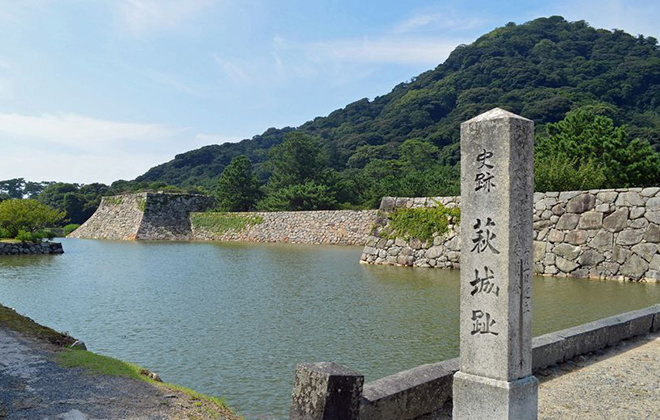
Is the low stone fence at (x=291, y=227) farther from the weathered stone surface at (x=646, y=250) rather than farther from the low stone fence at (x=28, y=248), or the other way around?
the weathered stone surface at (x=646, y=250)

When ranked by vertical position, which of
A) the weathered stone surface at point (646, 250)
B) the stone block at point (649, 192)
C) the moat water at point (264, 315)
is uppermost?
the stone block at point (649, 192)

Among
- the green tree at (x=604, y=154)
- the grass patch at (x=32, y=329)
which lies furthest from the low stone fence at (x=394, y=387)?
the green tree at (x=604, y=154)

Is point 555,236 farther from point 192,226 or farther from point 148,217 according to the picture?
point 148,217

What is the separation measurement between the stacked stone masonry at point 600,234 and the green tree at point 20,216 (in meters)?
17.3

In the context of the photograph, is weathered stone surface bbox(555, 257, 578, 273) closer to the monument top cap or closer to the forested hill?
the monument top cap

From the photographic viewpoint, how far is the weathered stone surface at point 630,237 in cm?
1079

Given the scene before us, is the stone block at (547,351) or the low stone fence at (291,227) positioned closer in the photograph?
the stone block at (547,351)

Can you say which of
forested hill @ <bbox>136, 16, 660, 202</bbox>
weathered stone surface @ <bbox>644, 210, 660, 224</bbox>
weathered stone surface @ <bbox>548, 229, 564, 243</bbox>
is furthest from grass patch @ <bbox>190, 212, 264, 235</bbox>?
weathered stone surface @ <bbox>644, 210, 660, 224</bbox>

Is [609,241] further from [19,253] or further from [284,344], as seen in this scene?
[19,253]

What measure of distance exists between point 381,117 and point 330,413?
6202cm

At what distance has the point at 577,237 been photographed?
11.7 metres

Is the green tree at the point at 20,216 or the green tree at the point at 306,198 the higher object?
the green tree at the point at 306,198

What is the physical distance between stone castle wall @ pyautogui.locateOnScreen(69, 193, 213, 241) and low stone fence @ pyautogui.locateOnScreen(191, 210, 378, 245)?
1876 mm

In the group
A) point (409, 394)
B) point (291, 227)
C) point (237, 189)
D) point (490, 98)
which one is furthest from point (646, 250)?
point (490, 98)
